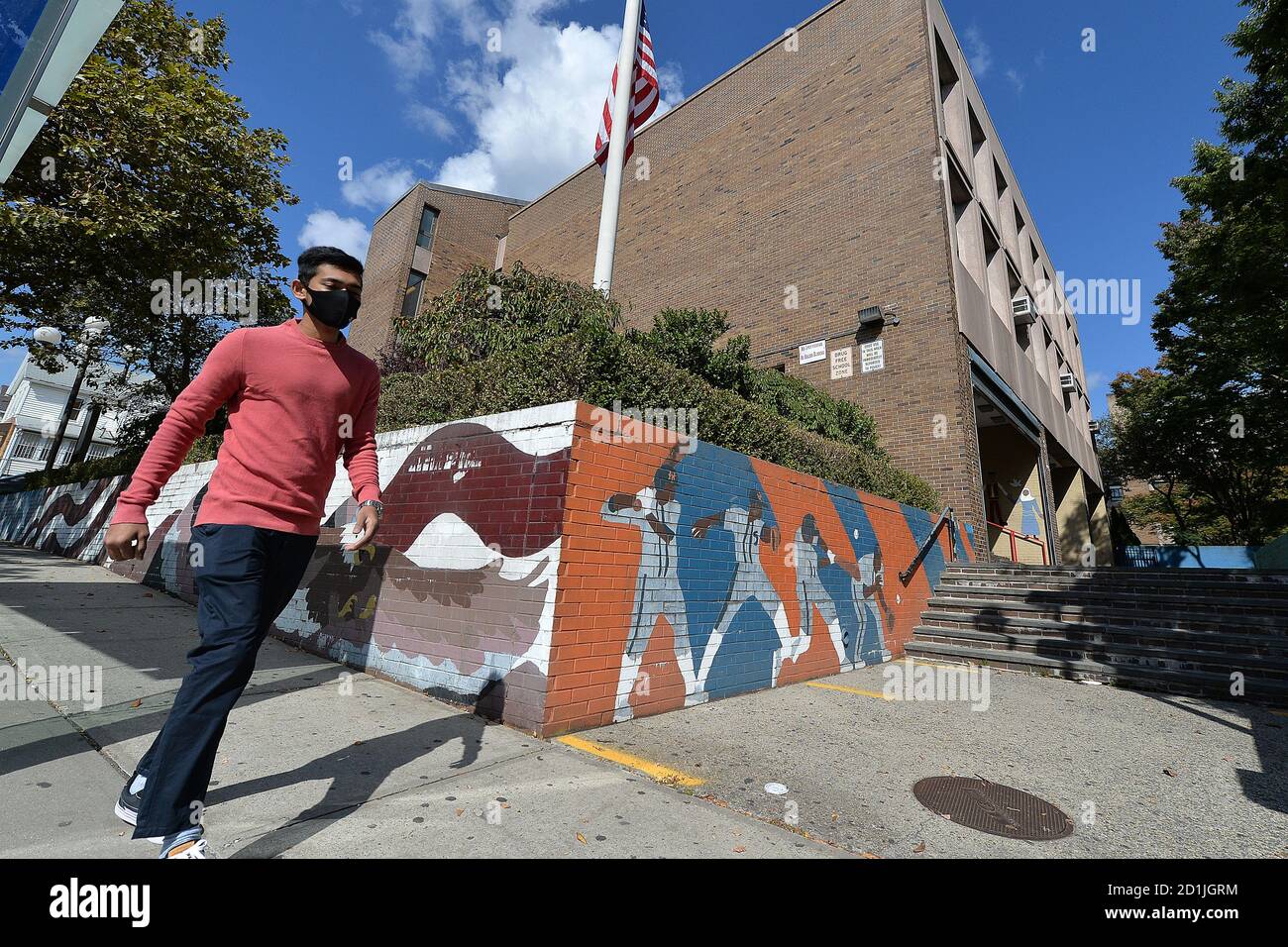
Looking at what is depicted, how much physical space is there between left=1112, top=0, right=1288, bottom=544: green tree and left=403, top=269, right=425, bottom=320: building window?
23716 mm

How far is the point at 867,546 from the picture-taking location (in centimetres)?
776

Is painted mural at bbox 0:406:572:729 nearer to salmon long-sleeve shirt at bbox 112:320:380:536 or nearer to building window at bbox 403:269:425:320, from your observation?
salmon long-sleeve shirt at bbox 112:320:380:536

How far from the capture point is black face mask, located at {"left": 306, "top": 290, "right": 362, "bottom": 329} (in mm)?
2254

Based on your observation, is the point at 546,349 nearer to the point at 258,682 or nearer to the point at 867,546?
the point at 258,682

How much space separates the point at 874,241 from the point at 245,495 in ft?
47.4

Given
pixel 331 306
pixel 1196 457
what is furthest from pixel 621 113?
pixel 1196 457

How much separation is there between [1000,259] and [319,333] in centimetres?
1937

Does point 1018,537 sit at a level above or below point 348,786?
above

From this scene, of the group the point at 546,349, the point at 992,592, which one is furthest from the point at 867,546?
the point at 546,349

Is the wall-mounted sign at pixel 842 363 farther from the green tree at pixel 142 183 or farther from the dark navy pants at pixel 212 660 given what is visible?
the dark navy pants at pixel 212 660

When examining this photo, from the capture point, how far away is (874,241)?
13.6 meters

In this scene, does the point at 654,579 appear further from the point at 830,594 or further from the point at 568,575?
the point at 830,594

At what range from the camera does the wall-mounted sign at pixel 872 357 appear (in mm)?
12969

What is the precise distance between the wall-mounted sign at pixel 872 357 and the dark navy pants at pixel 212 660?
508 inches
